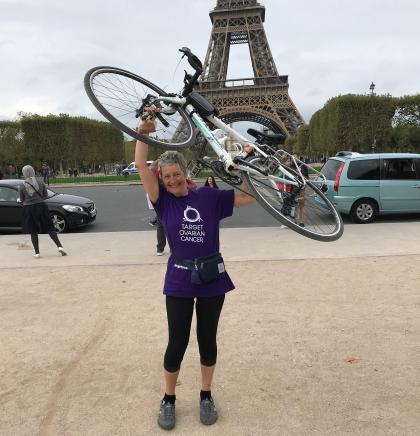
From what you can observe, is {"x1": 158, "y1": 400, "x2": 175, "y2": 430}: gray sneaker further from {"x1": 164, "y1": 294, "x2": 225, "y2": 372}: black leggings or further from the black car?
the black car

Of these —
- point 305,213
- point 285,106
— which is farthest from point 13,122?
point 305,213

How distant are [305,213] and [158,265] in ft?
11.0

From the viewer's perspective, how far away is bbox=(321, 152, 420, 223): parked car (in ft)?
31.5

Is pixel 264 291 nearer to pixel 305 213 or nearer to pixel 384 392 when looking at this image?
pixel 305 213

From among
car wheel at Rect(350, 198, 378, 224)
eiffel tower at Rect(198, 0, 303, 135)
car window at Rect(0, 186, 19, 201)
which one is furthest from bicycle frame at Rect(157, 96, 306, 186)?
eiffel tower at Rect(198, 0, 303, 135)

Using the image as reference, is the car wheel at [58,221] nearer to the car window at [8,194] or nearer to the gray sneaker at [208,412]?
the car window at [8,194]

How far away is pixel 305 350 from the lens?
331cm

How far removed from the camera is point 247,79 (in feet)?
153

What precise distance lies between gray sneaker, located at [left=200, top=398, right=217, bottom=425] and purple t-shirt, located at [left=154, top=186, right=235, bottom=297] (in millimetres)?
735

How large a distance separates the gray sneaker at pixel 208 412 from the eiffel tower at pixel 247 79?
43.5m

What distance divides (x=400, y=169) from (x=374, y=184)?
2.51 ft

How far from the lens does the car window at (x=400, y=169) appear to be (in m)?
9.71

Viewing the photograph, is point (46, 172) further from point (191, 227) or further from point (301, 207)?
point (191, 227)

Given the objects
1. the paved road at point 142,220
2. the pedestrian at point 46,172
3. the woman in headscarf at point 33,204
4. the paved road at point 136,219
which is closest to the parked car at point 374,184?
the paved road at point 142,220
